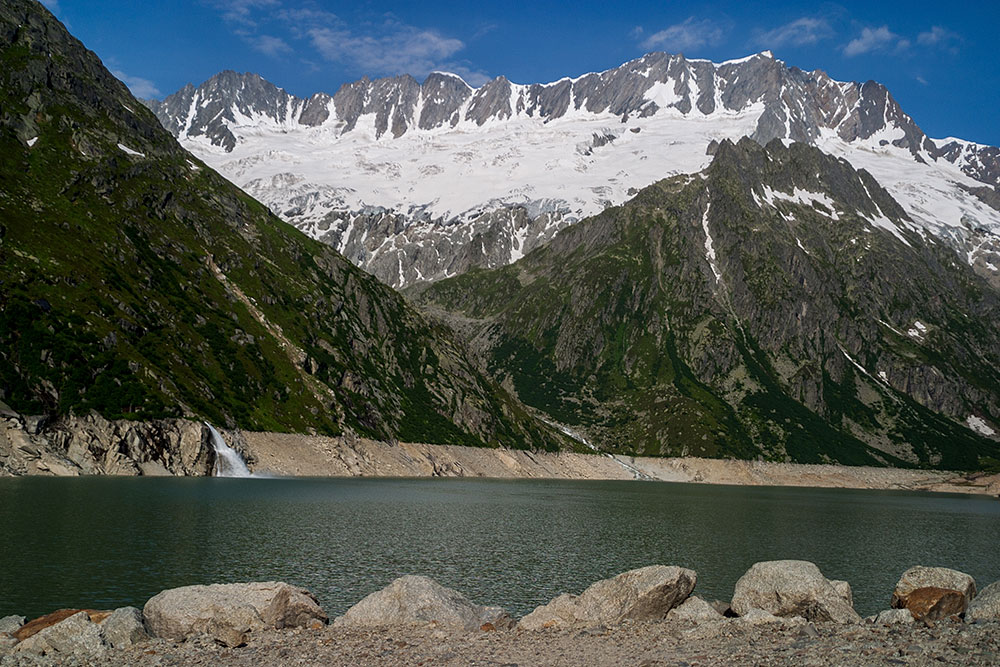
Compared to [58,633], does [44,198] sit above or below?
above

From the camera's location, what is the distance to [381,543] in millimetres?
66812

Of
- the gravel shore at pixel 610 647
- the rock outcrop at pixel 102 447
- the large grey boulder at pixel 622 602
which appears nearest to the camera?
the gravel shore at pixel 610 647

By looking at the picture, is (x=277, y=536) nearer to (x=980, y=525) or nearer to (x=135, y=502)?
(x=135, y=502)

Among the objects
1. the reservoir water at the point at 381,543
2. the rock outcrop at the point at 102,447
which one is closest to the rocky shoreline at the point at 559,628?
the reservoir water at the point at 381,543

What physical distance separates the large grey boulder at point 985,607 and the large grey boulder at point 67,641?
3778cm

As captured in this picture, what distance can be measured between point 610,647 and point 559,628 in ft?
16.7

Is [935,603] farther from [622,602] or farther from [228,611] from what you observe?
[228,611]

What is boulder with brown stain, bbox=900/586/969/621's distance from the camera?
36906mm

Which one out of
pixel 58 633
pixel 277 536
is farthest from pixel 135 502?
pixel 58 633

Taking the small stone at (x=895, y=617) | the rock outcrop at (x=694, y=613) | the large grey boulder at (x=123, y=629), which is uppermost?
the small stone at (x=895, y=617)

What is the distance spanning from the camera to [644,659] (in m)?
28.6

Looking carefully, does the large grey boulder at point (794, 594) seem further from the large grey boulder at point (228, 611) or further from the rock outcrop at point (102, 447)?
the rock outcrop at point (102, 447)

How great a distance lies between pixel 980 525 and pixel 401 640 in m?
136

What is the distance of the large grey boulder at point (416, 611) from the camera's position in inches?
1400
